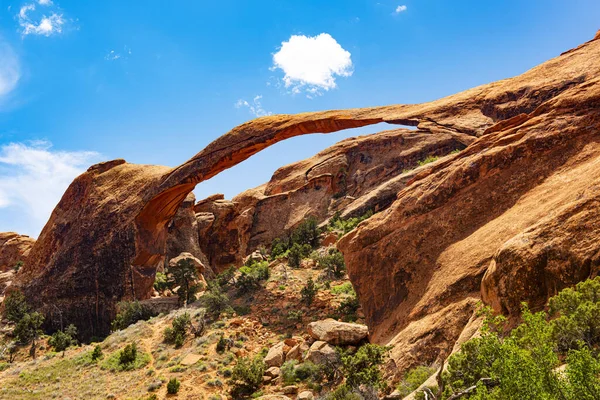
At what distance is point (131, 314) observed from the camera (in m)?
28.0

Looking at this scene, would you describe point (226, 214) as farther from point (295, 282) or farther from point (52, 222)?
point (295, 282)

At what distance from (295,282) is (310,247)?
659 centimetres

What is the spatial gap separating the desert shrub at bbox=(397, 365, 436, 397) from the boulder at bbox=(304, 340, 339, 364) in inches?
171

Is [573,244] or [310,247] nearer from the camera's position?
[573,244]

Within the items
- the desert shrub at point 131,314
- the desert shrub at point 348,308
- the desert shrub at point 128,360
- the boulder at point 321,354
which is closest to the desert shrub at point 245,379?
the boulder at point 321,354

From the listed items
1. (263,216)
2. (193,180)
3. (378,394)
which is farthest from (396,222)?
(263,216)

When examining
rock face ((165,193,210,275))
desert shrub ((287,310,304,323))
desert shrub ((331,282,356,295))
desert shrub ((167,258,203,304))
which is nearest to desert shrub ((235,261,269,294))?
desert shrub ((167,258,203,304))

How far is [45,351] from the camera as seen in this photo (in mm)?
25547

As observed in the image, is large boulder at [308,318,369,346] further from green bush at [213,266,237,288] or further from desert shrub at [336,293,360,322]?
green bush at [213,266,237,288]

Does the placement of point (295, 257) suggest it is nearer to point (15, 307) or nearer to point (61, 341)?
point (61, 341)

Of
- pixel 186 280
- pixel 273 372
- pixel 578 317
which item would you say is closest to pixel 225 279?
pixel 186 280

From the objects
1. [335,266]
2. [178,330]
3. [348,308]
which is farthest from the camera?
[335,266]

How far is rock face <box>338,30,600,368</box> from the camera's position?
358 inches

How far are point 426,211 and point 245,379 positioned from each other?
31.8 feet
